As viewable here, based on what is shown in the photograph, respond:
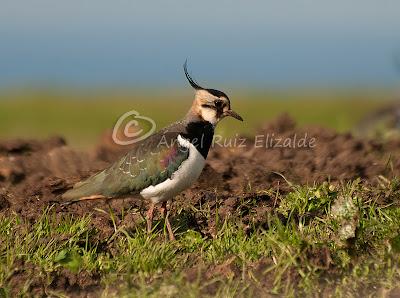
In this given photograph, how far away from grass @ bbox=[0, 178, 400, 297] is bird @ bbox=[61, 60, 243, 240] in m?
0.27

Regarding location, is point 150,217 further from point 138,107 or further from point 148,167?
point 138,107

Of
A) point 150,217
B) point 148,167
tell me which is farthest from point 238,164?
point 150,217

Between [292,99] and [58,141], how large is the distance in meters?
12.5

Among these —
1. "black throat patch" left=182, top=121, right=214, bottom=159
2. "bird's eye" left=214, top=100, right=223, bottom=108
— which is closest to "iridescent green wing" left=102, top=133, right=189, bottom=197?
"black throat patch" left=182, top=121, right=214, bottom=159

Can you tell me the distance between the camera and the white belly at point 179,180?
24.2ft

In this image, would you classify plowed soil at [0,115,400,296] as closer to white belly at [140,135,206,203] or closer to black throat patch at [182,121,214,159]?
white belly at [140,135,206,203]

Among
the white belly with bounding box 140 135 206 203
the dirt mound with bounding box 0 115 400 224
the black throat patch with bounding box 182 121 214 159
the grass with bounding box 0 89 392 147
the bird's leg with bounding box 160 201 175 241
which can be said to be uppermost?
the black throat patch with bounding box 182 121 214 159

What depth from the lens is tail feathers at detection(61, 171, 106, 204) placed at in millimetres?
7613

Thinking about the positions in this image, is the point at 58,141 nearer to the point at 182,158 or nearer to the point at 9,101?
the point at 182,158

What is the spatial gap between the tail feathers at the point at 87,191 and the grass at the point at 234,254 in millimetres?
203

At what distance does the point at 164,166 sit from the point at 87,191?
68 centimetres

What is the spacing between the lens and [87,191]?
302 inches

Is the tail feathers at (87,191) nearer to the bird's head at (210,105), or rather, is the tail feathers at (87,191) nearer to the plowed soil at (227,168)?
the plowed soil at (227,168)

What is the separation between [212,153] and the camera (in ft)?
32.9
